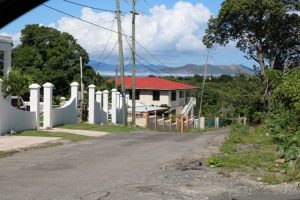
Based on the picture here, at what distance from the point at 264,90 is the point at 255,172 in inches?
1137

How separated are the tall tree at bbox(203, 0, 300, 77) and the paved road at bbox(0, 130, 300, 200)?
2339 cm

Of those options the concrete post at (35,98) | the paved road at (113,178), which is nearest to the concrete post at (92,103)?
the concrete post at (35,98)

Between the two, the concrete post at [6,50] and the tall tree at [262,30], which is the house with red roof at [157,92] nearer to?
the tall tree at [262,30]

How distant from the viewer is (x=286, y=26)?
3881cm

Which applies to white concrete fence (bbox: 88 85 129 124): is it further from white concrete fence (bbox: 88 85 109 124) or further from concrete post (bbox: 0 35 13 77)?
concrete post (bbox: 0 35 13 77)

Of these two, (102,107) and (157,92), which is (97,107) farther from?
(157,92)

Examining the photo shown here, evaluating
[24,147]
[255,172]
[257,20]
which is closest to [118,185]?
[255,172]

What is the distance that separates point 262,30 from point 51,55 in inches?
759

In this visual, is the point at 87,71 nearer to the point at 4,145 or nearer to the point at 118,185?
the point at 4,145

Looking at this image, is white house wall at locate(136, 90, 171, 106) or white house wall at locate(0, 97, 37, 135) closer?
white house wall at locate(0, 97, 37, 135)

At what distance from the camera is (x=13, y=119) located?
19594 mm

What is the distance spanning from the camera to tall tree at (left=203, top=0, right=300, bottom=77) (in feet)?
120

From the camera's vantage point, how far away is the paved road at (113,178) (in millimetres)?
8930

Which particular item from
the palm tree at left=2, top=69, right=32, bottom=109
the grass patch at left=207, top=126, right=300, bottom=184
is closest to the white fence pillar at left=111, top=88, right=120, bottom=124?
the palm tree at left=2, top=69, right=32, bottom=109
